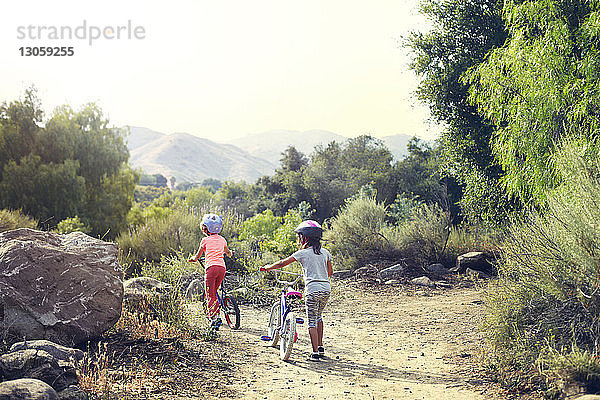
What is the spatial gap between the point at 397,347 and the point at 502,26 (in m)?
11.1

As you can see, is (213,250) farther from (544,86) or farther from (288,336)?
(544,86)

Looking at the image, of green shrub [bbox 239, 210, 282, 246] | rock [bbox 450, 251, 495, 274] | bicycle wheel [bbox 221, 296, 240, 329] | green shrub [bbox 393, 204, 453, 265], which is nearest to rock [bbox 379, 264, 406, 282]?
green shrub [bbox 393, 204, 453, 265]

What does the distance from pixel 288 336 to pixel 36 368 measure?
9.85ft

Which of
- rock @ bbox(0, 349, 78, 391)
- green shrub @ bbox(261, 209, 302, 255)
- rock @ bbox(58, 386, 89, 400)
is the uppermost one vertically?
green shrub @ bbox(261, 209, 302, 255)

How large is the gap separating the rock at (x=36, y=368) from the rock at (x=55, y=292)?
1.35m

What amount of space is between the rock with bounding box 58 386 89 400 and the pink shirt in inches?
130

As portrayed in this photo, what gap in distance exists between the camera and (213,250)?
25.9 feet

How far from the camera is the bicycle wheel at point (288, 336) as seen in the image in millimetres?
6578

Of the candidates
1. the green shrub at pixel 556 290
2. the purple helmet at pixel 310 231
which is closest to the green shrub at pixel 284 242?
the purple helmet at pixel 310 231

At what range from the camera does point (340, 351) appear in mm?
7406

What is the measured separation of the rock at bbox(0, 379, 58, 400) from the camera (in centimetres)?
398

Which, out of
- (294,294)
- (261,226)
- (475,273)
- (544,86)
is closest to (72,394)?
(294,294)

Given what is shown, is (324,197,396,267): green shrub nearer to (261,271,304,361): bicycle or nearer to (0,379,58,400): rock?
(261,271,304,361): bicycle

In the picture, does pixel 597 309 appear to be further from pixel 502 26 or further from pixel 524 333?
pixel 502 26
